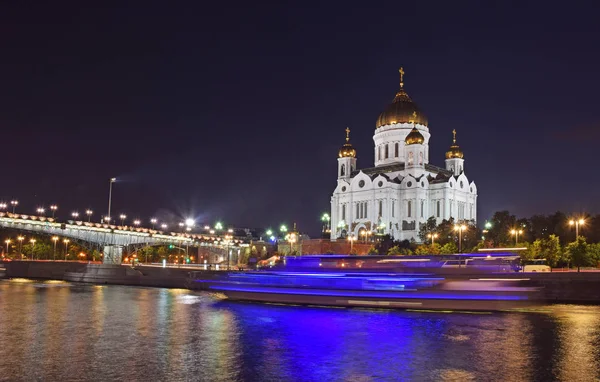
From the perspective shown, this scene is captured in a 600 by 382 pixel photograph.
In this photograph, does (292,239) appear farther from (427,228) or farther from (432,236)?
(427,228)

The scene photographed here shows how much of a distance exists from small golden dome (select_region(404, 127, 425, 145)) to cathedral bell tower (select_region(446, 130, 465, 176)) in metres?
11.6

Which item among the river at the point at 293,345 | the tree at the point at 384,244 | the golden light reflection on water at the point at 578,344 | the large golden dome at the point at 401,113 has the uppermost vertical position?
the large golden dome at the point at 401,113

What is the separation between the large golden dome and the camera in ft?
367

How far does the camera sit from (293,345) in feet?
61.8

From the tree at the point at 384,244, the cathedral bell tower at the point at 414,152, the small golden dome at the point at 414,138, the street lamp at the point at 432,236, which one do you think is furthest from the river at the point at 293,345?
the small golden dome at the point at 414,138

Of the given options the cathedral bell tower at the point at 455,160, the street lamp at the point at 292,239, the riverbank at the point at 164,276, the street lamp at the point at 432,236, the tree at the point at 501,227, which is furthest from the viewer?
the cathedral bell tower at the point at 455,160

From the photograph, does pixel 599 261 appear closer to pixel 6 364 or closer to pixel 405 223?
pixel 6 364

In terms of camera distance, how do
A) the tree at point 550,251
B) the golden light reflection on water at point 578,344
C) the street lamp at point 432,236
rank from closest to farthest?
the golden light reflection on water at point 578,344
the tree at point 550,251
the street lamp at point 432,236

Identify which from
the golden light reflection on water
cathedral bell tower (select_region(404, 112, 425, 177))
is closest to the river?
the golden light reflection on water

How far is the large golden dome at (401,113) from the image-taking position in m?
112

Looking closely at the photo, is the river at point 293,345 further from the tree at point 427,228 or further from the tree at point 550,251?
the tree at point 427,228

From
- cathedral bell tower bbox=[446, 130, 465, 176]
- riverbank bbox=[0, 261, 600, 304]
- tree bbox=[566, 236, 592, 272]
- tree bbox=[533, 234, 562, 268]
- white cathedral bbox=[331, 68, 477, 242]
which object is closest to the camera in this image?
riverbank bbox=[0, 261, 600, 304]

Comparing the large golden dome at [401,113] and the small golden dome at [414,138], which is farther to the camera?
the large golden dome at [401,113]

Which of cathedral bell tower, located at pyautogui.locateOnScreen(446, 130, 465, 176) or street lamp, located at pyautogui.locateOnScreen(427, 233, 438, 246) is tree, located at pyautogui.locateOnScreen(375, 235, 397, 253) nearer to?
street lamp, located at pyautogui.locateOnScreen(427, 233, 438, 246)
